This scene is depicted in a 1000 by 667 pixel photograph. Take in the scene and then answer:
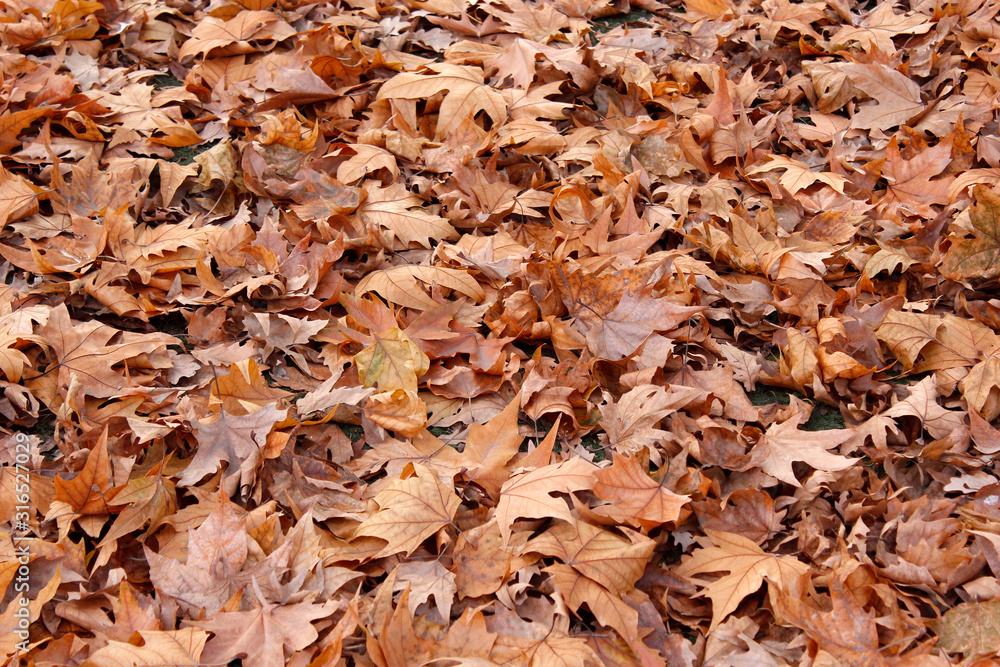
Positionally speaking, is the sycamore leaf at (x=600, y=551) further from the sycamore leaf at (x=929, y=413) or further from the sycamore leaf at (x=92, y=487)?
the sycamore leaf at (x=92, y=487)

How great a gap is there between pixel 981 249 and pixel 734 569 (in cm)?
135

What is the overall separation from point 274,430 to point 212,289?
59cm

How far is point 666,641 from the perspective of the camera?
4.78 ft

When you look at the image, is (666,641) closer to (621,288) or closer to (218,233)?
(621,288)

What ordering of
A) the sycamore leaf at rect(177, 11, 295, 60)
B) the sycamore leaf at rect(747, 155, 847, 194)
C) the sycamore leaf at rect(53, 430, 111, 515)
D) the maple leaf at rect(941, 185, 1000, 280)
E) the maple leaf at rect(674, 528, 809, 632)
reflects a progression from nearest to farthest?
the maple leaf at rect(674, 528, 809, 632) → the sycamore leaf at rect(53, 430, 111, 515) → the maple leaf at rect(941, 185, 1000, 280) → the sycamore leaf at rect(747, 155, 847, 194) → the sycamore leaf at rect(177, 11, 295, 60)

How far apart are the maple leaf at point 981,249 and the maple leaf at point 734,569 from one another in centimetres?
116

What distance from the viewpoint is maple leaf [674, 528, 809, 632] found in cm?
148

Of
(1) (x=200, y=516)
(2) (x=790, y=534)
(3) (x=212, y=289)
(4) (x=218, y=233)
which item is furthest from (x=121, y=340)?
(2) (x=790, y=534)

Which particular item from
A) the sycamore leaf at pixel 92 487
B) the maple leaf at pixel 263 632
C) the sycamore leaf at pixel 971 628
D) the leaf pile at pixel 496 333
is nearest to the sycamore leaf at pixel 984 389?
the leaf pile at pixel 496 333

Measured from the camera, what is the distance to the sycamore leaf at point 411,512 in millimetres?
1573

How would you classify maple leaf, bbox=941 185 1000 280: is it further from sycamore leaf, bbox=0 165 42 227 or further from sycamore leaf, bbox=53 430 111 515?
sycamore leaf, bbox=0 165 42 227

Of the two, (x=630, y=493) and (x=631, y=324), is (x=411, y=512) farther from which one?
(x=631, y=324)

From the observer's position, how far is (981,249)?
2.11m

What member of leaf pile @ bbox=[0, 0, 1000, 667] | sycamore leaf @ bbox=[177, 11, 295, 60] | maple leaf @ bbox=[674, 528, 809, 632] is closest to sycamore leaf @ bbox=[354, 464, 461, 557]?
leaf pile @ bbox=[0, 0, 1000, 667]
